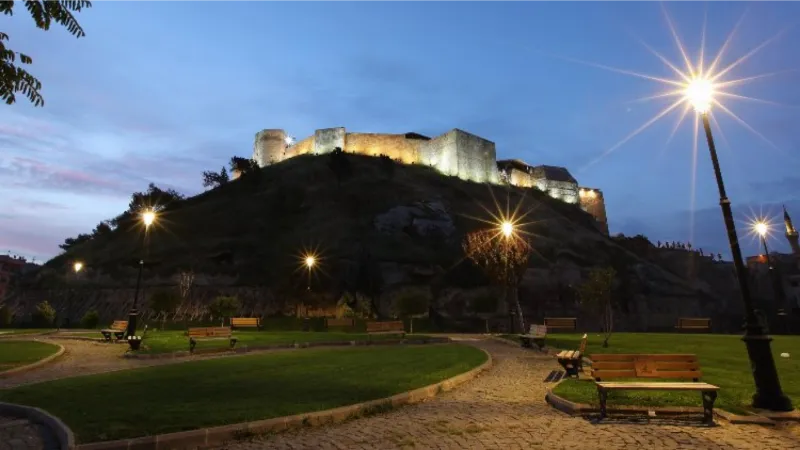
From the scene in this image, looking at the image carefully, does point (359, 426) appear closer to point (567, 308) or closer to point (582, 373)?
point (582, 373)

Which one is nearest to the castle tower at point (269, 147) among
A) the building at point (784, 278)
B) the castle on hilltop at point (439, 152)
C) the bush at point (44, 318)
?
the castle on hilltop at point (439, 152)

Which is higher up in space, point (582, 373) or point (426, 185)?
point (426, 185)

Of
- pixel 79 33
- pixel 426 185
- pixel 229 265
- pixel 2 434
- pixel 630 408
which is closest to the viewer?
pixel 79 33

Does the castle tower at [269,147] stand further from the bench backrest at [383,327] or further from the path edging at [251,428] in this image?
the path edging at [251,428]

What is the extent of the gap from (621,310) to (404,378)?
56904 mm

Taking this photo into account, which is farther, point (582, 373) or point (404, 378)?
point (582, 373)

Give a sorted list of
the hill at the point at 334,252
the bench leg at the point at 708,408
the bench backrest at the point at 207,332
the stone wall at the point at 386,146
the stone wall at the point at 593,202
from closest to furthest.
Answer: the bench leg at the point at 708,408 → the bench backrest at the point at 207,332 → the hill at the point at 334,252 → the stone wall at the point at 386,146 → the stone wall at the point at 593,202

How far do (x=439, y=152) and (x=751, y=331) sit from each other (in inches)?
3862

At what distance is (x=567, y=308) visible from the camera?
188ft

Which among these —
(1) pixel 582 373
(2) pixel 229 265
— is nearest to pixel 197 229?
(2) pixel 229 265

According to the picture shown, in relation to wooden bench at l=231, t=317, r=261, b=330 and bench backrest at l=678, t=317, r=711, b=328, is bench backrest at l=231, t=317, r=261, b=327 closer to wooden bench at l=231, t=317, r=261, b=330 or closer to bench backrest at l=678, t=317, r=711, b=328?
wooden bench at l=231, t=317, r=261, b=330

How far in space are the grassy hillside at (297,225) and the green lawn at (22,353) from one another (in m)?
36.4

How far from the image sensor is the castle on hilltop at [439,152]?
103 m

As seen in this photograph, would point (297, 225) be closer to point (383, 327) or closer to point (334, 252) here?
point (334, 252)
